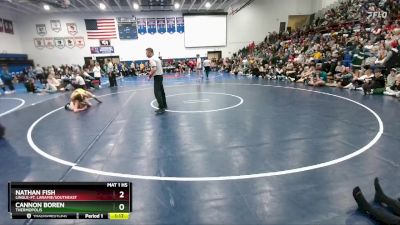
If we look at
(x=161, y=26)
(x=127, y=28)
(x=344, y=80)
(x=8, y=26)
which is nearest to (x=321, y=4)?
(x=161, y=26)

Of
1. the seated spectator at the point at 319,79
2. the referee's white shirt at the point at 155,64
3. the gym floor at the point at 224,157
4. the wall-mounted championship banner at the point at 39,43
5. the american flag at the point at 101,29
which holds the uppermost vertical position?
the american flag at the point at 101,29

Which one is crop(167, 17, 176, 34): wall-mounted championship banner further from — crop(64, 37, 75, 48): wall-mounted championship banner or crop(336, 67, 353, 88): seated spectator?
crop(336, 67, 353, 88): seated spectator

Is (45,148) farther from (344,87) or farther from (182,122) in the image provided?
(344,87)

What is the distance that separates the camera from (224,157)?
4.72 m

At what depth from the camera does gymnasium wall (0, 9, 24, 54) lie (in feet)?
77.6

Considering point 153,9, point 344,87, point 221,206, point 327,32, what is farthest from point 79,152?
point 153,9

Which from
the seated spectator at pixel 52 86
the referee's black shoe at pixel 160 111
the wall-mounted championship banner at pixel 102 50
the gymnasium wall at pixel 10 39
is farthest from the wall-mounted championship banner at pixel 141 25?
the referee's black shoe at pixel 160 111

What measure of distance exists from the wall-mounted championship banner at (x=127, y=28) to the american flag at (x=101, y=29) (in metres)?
0.61

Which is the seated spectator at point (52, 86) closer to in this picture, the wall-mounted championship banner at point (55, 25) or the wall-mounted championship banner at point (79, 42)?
the wall-mounted championship banner at point (79, 42)

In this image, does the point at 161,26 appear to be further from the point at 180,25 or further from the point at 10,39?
the point at 10,39

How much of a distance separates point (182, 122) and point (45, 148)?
10.4 feet

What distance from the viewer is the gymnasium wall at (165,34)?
27.2 m
